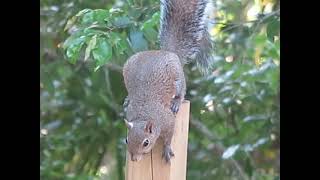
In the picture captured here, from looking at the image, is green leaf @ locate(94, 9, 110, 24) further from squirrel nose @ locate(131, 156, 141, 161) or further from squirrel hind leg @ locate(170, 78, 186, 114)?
squirrel nose @ locate(131, 156, 141, 161)

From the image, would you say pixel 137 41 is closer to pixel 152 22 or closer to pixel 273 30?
pixel 152 22

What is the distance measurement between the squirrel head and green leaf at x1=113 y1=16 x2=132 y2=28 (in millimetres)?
475

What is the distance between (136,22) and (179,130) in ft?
2.41

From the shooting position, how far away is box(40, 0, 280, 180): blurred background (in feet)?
9.98

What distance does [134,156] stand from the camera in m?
1.71

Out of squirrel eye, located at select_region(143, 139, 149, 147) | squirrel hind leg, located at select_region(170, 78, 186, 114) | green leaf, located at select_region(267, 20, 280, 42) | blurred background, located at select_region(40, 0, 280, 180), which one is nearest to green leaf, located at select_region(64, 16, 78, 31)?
blurred background, located at select_region(40, 0, 280, 180)

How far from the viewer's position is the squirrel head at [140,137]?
173cm

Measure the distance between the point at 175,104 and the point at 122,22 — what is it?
1.74ft

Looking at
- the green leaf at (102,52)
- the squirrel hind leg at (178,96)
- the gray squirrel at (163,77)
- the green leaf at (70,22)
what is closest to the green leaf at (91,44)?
the green leaf at (102,52)

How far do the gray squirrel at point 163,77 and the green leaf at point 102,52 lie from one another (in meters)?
0.10

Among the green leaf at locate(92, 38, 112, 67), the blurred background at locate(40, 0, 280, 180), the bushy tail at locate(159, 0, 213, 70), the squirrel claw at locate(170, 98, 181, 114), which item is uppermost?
the bushy tail at locate(159, 0, 213, 70)
